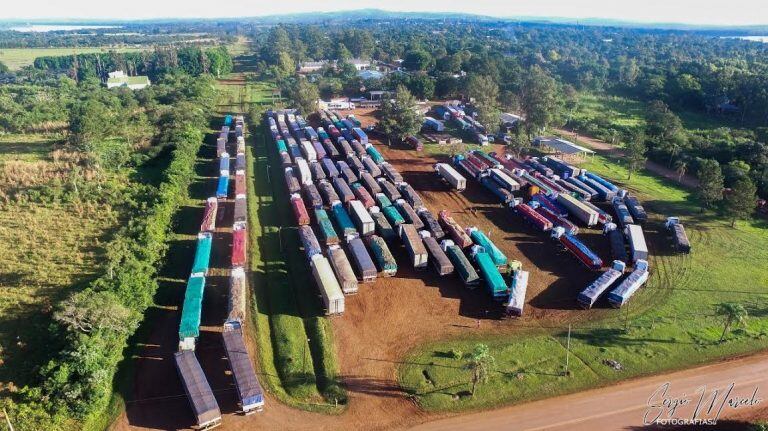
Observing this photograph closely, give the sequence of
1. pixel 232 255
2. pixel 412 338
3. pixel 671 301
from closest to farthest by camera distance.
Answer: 1. pixel 412 338
2. pixel 671 301
3. pixel 232 255

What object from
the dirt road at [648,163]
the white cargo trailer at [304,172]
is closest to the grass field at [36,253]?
the white cargo trailer at [304,172]

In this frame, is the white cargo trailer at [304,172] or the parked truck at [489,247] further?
the white cargo trailer at [304,172]

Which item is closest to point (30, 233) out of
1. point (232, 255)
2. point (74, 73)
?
point (232, 255)

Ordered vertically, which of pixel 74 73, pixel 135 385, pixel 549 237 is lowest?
pixel 135 385

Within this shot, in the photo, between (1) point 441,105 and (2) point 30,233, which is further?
(1) point 441,105

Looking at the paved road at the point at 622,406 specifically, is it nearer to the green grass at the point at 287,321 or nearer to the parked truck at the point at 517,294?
the green grass at the point at 287,321

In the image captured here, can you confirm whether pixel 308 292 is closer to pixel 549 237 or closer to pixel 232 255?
pixel 232 255
